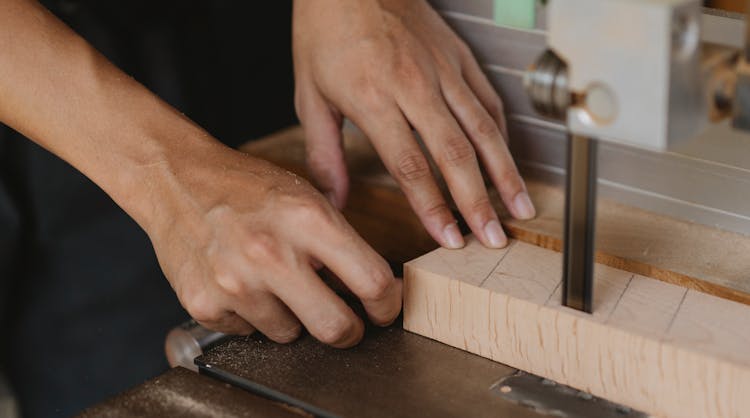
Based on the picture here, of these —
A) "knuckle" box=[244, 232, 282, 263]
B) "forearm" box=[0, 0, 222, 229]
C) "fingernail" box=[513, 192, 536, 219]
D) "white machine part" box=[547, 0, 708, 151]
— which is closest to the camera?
"white machine part" box=[547, 0, 708, 151]

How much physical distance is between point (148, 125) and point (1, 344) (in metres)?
0.70

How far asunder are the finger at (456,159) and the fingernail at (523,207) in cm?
5

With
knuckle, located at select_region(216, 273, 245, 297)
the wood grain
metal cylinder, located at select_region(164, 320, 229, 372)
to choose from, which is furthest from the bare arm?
the wood grain

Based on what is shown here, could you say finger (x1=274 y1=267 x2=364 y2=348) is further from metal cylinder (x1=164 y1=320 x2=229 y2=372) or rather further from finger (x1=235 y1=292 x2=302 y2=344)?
metal cylinder (x1=164 y1=320 x2=229 y2=372)

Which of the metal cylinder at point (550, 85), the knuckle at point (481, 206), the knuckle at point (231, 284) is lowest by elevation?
the knuckle at point (231, 284)

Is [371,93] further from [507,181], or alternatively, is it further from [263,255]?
[263,255]

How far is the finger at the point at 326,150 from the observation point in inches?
50.4

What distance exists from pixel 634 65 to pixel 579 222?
20 cm

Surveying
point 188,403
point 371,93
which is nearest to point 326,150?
point 371,93

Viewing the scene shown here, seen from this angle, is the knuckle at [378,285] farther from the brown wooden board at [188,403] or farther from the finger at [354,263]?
the brown wooden board at [188,403]

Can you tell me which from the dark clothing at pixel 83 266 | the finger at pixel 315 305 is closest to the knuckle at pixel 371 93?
the finger at pixel 315 305

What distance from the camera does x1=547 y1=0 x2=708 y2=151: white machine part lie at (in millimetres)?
720

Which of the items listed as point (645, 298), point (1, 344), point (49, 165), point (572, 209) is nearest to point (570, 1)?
point (572, 209)

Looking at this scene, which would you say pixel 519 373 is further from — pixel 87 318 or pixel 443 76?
pixel 87 318
